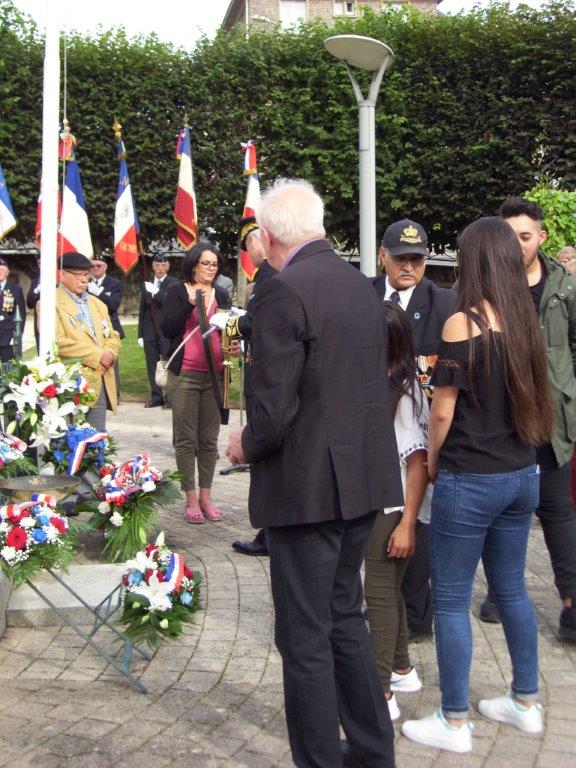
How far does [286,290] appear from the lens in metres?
2.71

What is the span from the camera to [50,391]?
5.17 m

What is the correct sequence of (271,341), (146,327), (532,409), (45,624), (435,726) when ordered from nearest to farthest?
(271,341) → (532,409) → (435,726) → (45,624) → (146,327)

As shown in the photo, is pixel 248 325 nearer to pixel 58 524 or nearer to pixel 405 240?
pixel 405 240

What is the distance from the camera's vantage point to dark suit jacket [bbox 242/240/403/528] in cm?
269

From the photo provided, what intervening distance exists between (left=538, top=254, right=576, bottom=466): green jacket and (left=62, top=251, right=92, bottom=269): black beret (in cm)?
349

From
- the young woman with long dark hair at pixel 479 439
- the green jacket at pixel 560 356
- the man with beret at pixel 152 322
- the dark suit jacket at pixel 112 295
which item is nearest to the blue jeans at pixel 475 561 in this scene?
the young woman with long dark hair at pixel 479 439

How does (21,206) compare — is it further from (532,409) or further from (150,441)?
(532,409)

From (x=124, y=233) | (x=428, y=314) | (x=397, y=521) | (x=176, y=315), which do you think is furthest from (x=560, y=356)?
(x=124, y=233)

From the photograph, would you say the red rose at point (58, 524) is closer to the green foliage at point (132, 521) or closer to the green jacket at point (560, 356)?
the green foliage at point (132, 521)

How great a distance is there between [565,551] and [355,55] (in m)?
5.05

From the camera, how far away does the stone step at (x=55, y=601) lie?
462cm

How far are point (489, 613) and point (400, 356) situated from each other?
6.27ft

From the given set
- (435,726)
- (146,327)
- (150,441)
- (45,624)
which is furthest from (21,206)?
(435,726)

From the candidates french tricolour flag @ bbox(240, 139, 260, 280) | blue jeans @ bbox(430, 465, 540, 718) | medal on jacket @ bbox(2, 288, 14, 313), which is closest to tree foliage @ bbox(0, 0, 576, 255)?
french tricolour flag @ bbox(240, 139, 260, 280)
